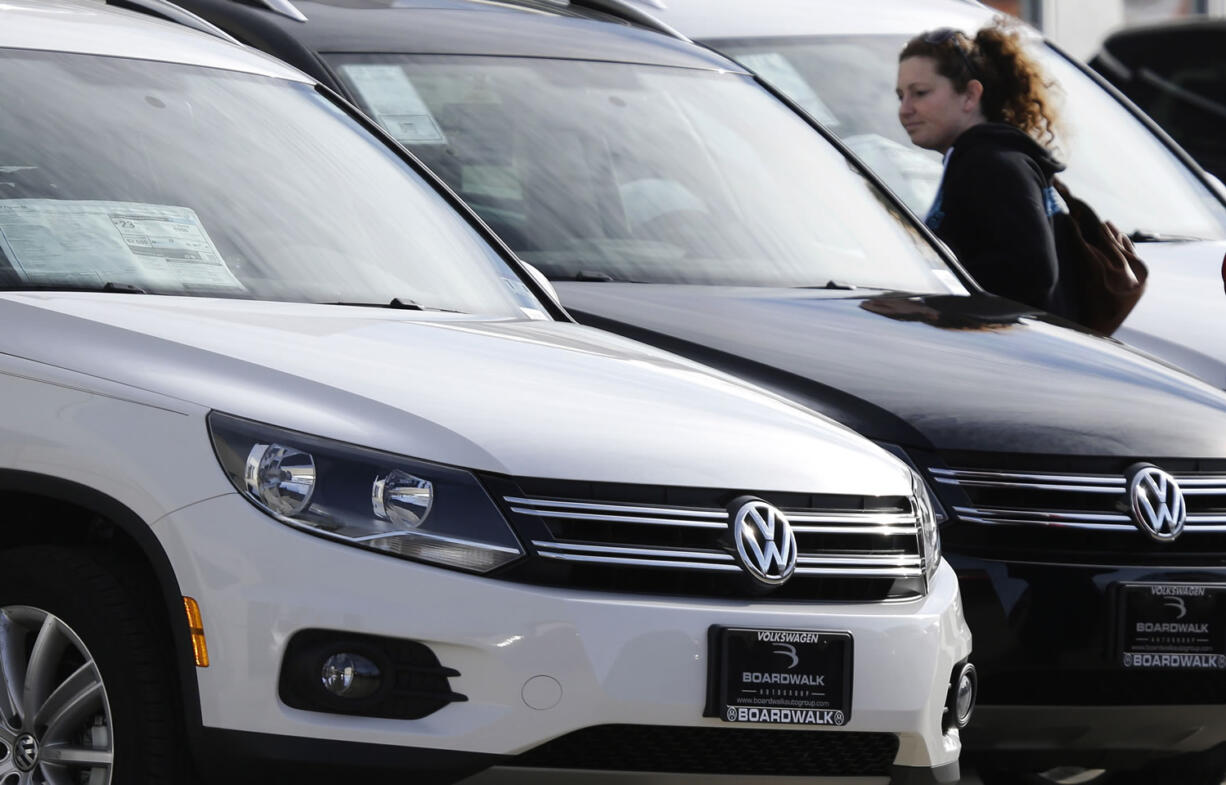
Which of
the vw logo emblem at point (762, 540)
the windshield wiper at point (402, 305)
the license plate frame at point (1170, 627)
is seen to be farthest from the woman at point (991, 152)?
the vw logo emblem at point (762, 540)

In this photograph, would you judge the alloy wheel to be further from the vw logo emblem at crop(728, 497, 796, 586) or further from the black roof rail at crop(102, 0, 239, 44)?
A: the black roof rail at crop(102, 0, 239, 44)

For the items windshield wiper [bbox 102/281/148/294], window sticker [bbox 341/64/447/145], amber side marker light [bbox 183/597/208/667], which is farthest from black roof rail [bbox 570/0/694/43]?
amber side marker light [bbox 183/597/208/667]

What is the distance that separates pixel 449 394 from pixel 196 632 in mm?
573

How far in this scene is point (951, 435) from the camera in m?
4.83

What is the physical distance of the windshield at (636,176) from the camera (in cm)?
591

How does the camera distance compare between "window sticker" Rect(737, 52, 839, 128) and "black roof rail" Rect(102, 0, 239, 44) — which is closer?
"black roof rail" Rect(102, 0, 239, 44)

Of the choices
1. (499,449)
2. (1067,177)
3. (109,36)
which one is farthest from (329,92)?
(1067,177)

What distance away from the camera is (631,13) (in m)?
7.16

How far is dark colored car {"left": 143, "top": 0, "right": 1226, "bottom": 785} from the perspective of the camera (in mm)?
4801

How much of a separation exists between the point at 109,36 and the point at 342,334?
1242mm

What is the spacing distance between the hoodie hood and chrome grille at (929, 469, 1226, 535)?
183 centimetres

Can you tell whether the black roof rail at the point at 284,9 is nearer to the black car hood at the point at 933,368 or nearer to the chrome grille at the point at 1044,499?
the black car hood at the point at 933,368

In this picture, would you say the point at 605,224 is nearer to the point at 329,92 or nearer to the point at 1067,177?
the point at 329,92

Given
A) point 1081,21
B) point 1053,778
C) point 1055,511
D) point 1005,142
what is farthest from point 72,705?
point 1081,21
